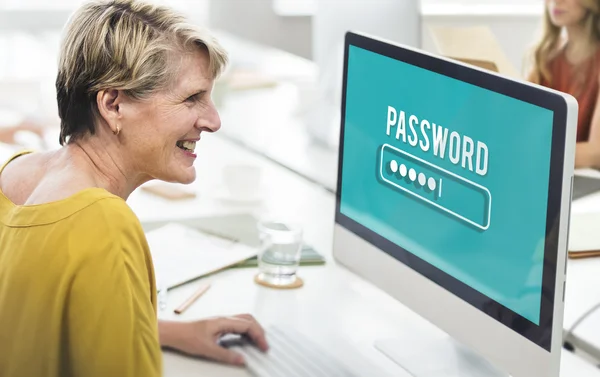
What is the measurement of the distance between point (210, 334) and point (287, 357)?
0.45 feet

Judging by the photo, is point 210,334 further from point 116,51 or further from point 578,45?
point 578,45

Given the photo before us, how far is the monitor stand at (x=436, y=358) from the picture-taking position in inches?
58.5

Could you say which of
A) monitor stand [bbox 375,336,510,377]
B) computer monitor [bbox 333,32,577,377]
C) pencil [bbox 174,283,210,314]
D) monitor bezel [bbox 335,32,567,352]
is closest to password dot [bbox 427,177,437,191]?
computer monitor [bbox 333,32,577,377]

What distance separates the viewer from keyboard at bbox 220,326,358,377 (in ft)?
4.81

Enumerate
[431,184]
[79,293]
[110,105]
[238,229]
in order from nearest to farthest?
[79,293] < [110,105] < [431,184] < [238,229]

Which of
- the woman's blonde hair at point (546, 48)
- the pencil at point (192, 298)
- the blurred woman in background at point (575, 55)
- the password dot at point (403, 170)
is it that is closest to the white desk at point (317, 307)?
the pencil at point (192, 298)

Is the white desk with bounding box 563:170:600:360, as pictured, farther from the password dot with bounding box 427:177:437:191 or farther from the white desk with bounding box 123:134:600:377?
the password dot with bounding box 427:177:437:191

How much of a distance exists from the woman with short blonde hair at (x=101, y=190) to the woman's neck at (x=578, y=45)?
2.12 meters

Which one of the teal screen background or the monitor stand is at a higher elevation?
the teal screen background

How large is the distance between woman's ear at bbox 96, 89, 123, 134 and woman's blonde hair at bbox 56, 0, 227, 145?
0.01 metres

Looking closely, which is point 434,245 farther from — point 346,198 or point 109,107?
point 109,107

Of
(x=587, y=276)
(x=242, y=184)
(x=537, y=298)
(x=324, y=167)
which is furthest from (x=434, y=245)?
(x=324, y=167)

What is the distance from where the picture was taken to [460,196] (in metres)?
1.41

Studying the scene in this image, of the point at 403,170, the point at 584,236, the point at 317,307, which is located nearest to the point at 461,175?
the point at 403,170
